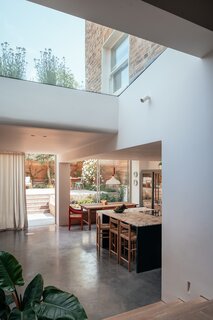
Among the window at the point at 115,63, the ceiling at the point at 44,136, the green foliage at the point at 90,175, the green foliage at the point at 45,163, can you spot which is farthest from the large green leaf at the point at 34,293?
the green foliage at the point at 45,163

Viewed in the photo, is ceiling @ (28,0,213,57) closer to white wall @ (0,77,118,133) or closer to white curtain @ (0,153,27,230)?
white wall @ (0,77,118,133)

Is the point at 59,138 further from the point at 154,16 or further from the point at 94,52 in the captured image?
the point at 154,16

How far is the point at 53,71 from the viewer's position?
376 centimetres

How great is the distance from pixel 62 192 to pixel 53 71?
524 cm

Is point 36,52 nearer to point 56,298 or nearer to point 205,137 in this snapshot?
point 205,137

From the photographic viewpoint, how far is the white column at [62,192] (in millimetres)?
8203

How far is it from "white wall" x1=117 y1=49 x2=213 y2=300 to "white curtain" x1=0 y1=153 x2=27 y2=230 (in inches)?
218

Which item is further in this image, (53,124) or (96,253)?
(96,253)

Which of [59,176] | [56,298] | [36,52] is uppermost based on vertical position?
[36,52]

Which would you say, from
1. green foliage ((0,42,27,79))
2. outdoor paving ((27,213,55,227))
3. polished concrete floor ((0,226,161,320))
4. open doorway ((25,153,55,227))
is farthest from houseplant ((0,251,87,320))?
open doorway ((25,153,55,227))

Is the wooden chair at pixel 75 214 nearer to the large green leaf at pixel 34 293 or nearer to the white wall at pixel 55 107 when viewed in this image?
the white wall at pixel 55 107

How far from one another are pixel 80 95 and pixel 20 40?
3.94 feet

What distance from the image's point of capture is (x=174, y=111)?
278 centimetres

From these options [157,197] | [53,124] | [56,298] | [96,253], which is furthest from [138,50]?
[157,197]
